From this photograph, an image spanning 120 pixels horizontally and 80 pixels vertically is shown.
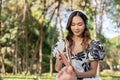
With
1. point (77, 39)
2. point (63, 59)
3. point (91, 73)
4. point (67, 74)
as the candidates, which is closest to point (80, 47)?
point (77, 39)

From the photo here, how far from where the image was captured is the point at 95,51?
2.80 m

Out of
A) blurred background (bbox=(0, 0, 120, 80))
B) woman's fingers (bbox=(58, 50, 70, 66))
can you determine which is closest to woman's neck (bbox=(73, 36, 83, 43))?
woman's fingers (bbox=(58, 50, 70, 66))

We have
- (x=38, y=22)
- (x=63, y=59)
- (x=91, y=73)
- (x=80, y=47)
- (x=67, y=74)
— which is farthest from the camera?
(x=38, y=22)

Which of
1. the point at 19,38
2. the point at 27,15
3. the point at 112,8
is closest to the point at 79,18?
the point at 112,8

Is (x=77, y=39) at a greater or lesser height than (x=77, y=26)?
lesser

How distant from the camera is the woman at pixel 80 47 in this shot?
276cm

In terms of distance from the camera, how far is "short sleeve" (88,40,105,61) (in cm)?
277

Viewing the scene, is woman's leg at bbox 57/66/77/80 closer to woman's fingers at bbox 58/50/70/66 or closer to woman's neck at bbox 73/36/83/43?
woman's fingers at bbox 58/50/70/66

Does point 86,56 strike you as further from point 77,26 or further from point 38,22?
point 38,22

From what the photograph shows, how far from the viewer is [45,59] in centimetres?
4438

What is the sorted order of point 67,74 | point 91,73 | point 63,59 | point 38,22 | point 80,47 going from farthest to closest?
point 38,22 → point 80,47 → point 91,73 → point 63,59 → point 67,74

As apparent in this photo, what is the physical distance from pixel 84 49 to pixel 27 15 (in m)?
28.3

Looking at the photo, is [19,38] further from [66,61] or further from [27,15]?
[66,61]

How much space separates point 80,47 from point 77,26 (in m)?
0.16
